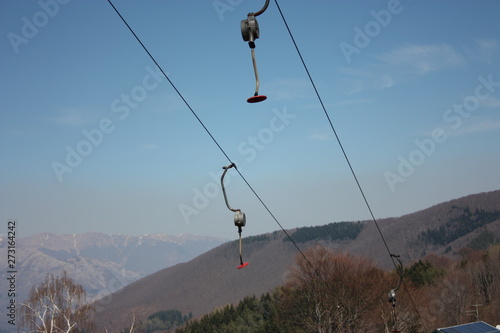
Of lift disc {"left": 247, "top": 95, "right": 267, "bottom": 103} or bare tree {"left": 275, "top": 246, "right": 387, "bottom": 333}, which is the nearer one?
lift disc {"left": 247, "top": 95, "right": 267, "bottom": 103}

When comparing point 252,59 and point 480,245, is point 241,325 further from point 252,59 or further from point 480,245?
point 480,245

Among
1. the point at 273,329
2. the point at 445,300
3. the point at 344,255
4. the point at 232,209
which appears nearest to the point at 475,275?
the point at 445,300

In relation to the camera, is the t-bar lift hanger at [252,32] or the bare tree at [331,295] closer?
the t-bar lift hanger at [252,32]

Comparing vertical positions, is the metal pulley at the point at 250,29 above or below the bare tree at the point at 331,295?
above

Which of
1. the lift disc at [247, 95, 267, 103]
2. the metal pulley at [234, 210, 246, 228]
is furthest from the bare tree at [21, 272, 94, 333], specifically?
the lift disc at [247, 95, 267, 103]

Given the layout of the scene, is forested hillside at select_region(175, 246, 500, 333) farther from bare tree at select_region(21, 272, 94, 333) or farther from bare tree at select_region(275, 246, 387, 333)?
bare tree at select_region(21, 272, 94, 333)

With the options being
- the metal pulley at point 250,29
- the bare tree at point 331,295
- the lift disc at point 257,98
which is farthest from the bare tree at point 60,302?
the metal pulley at point 250,29

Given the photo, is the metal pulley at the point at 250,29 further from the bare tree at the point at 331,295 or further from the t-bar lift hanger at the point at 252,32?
the bare tree at the point at 331,295

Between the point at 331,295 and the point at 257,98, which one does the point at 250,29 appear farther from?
the point at 331,295

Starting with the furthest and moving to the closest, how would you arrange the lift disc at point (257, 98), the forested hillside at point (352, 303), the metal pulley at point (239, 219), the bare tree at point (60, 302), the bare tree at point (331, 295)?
the forested hillside at point (352, 303)
the bare tree at point (331, 295)
the bare tree at point (60, 302)
the metal pulley at point (239, 219)
the lift disc at point (257, 98)

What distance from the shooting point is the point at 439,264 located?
134 metres

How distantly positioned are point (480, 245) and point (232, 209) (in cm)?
21223

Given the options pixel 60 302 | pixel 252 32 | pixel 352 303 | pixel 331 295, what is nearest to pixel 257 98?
pixel 252 32

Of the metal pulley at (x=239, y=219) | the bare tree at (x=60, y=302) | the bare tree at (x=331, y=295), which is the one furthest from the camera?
the bare tree at (x=331, y=295)
